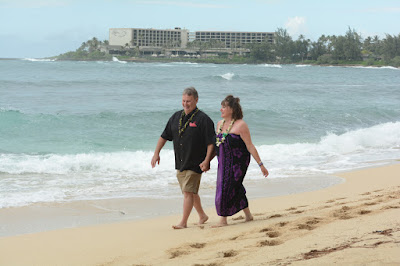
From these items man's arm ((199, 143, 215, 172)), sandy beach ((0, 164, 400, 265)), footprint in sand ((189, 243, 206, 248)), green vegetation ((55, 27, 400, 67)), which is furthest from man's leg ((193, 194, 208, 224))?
green vegetation ((55, 27, 400, 67))

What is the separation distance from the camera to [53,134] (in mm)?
16297

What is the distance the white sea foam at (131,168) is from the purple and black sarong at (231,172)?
277 centimetres

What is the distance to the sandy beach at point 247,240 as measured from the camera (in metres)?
3.91

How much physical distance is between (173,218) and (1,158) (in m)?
6.60

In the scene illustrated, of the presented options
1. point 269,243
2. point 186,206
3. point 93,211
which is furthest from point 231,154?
point 93,211

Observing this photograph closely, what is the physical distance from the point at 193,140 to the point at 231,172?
0.51m

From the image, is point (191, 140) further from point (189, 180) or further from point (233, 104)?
point (233, 104)

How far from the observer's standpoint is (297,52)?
16762 centimetres

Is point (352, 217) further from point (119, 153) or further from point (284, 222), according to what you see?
point (119, 153)

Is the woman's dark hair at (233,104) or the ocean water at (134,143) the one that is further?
the ocean water at (134,143)

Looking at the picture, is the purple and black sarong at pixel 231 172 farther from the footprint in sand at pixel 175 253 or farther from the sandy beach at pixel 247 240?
the footprint in sand at pixel 175 253

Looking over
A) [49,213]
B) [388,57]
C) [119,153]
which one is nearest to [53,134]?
[119,153]

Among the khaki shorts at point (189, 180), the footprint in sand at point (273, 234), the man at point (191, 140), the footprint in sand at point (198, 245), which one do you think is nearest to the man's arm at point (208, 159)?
the man at point (191, 140)

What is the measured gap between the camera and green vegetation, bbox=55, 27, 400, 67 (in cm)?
14950
